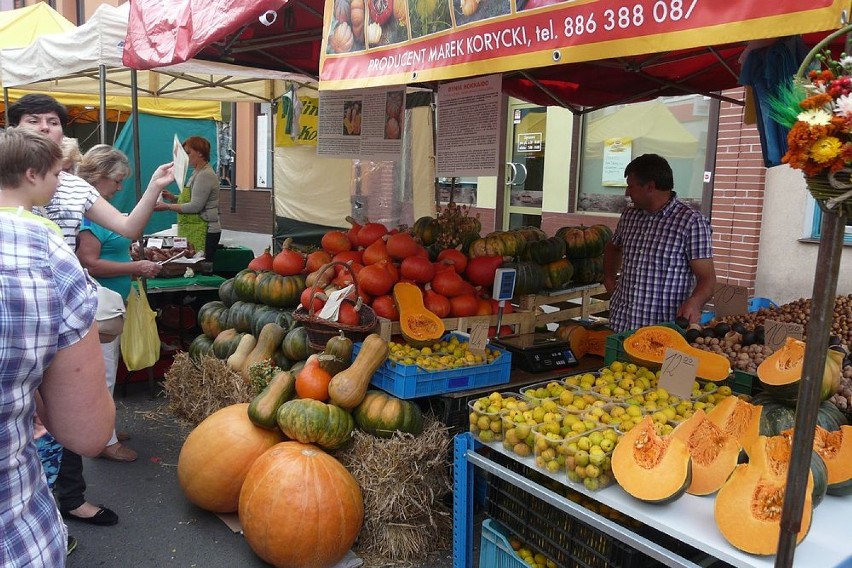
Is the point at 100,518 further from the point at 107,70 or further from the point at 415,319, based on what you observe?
the point at 107,70

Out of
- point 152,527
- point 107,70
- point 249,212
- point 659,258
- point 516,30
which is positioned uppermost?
point 107,70

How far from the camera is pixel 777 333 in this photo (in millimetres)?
2957

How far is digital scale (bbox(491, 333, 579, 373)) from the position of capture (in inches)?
148

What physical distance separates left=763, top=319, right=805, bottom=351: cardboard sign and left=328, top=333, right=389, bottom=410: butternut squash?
1840 mm

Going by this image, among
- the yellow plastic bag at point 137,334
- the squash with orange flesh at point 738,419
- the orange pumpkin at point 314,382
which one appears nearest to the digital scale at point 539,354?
the orange pumpkin at point 314,382

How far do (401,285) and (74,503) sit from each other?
2.11 m

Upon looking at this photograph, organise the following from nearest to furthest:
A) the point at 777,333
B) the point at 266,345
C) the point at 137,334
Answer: the point at 777,333, the point at 266,345, the point at 137,334

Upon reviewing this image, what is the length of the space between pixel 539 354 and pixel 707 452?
1.68m

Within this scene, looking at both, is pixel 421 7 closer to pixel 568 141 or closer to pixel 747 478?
pixel 747 478

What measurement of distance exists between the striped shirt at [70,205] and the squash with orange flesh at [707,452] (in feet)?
9.54

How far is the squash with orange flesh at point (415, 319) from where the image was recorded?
3664mm

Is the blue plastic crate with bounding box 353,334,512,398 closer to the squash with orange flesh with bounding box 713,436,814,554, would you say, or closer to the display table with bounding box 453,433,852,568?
the display table with bounding box 453,433,852,568

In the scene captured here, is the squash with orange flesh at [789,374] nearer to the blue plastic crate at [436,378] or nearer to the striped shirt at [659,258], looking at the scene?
the blue plastic crate at [436,378]

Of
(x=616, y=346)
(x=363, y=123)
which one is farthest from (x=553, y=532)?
(x=363, y=123)
